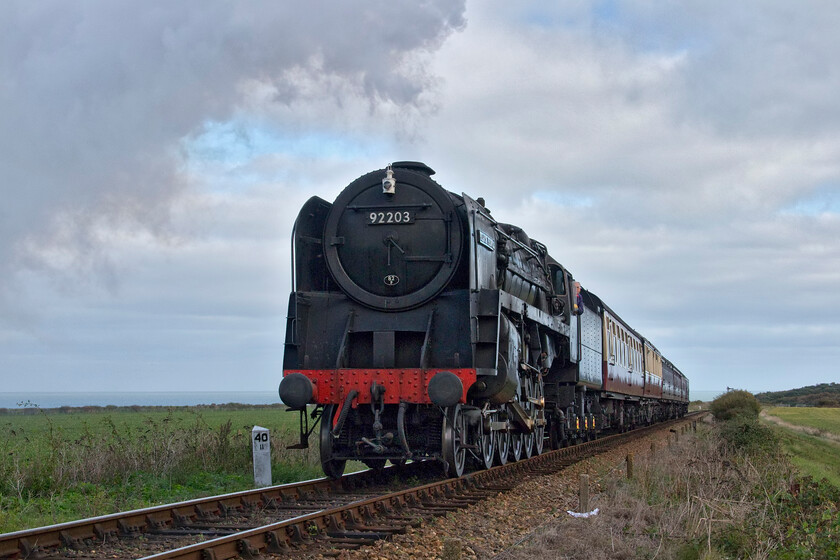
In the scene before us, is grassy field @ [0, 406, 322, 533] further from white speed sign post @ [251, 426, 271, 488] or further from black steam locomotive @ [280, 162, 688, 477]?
black steam locomotive @ [280, 162, 688, 477]

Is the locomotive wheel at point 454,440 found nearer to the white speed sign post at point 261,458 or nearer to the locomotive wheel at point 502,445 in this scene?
the locomotive wheel at point 502,445

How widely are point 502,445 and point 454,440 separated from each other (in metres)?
2.77

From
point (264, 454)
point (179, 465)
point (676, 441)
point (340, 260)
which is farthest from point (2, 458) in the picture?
point (676, 441)

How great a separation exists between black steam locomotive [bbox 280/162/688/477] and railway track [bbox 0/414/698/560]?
73cm

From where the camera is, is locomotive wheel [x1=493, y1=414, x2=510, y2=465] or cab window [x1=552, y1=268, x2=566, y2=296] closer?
locomotive wheel [x1=493, y1=414, x2=510, y2=465]

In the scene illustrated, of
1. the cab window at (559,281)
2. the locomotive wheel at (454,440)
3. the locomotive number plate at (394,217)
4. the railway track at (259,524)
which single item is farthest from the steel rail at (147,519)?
the cab window at (559,281)

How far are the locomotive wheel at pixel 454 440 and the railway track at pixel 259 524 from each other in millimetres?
209

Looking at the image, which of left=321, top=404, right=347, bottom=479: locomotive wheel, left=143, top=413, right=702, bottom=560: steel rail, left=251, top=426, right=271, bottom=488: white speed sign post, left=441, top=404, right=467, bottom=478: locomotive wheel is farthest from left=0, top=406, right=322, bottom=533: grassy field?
left=441, top=404, right=467, bottom=478: locomotive wheel

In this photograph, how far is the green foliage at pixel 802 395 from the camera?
108875 mm

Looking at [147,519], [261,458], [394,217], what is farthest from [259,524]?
[394,217]

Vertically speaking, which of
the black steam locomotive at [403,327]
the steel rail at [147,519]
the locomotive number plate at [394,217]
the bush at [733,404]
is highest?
the locomotive number plate at [394,217]

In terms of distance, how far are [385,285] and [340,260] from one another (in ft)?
2.43

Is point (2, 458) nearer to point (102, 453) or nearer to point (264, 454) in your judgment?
point (102, 453)

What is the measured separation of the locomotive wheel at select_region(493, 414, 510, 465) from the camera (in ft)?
40.3
